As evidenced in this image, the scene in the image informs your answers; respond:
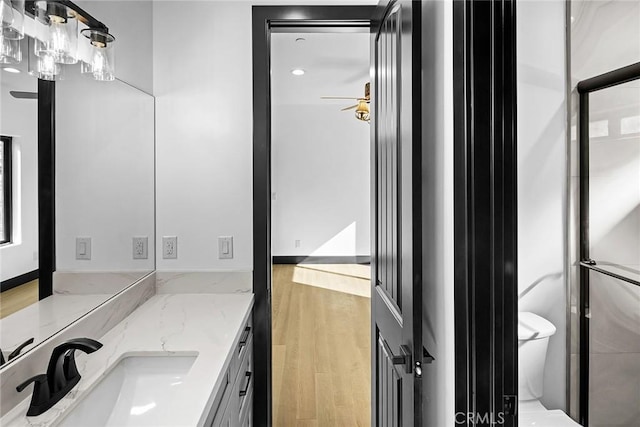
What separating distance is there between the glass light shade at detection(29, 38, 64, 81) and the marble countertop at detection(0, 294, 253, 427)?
34.7 inches

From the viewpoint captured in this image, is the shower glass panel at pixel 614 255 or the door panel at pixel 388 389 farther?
the door panel at pixel 388 389

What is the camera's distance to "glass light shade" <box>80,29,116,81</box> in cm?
169

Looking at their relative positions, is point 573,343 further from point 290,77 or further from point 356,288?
point 290,77

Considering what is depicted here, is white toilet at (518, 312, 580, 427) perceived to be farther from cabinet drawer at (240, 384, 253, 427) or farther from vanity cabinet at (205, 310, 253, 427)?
cabinet drawer at (240, 384, 253, 427)

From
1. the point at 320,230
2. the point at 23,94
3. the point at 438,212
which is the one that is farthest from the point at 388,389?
the point at 320,230

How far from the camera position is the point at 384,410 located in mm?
1824

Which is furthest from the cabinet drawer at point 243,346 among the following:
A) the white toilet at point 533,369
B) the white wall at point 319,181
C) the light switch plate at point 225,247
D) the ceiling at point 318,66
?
the white wall at point 319,181

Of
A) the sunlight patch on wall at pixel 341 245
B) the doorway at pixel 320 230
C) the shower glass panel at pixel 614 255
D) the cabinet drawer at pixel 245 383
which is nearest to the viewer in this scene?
the shower glass panel at pixel 614 255

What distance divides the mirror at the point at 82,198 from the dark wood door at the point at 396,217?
104cm

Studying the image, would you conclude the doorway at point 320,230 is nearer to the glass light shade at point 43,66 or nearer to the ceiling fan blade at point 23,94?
the glass light shade at point 43,66

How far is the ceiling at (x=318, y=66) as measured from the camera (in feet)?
16.1

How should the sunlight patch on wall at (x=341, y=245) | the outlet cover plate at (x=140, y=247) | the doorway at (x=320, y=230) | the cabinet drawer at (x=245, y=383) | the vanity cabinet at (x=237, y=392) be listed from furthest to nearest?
1. the sunlight patch on wall at (x=341, y=245)
2. the doorway at (x=320, y=230)
3. the outlet cover plate at (x=140, y=247)
4. the cabinet drawer at (x=245, y=383)
5. the vanity cabinet at (x=237, y=392)

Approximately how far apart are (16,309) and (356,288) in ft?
17.2

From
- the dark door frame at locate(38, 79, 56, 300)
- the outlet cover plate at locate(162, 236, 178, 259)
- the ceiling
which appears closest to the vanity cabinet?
the outlet cover plate at locate(162, 236, 178, 259)
